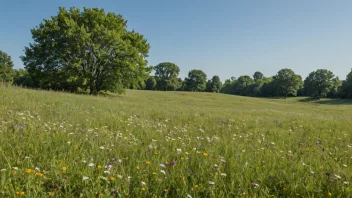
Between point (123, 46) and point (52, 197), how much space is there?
3128 cm

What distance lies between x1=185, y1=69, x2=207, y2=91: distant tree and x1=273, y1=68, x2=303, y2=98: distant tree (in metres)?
40.2

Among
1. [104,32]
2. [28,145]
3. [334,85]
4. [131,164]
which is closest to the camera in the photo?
[131,164]

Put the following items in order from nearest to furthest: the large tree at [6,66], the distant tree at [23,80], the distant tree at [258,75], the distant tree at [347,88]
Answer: the distant tree at [23,80] < the distant tree at [347,88] < the large tree at [6,66] < the distant tree at [258,75]

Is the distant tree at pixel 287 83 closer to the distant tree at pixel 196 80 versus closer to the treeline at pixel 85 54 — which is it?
the distant tree at pixel 196 80

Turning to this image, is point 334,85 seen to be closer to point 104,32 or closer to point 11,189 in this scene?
point 104,32

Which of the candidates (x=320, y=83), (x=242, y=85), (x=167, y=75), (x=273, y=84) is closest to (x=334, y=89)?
(x=320, y=83)

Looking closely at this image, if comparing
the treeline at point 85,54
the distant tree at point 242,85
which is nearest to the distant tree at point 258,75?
the distant tree at point 242,85

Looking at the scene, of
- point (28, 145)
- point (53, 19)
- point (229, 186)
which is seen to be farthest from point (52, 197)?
point (53, 19)

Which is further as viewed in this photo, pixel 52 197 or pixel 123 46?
pixel 123 46

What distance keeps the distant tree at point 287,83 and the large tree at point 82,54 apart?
74850mm

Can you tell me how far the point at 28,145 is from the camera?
3.34m

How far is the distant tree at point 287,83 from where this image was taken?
285 feet

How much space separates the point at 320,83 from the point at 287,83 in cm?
1194

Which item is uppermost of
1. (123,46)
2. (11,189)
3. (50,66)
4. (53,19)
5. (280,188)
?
(53,19)
